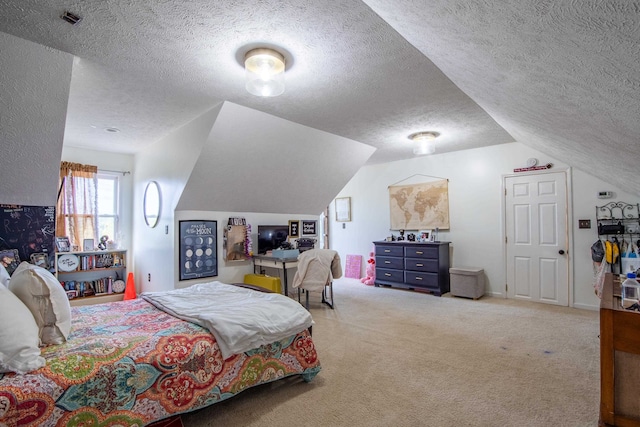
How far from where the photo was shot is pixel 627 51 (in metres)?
0.94

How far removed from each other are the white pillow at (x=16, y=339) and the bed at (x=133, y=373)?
0.14 feet

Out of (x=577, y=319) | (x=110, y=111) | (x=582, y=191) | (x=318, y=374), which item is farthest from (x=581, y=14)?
(x=582, y=191)

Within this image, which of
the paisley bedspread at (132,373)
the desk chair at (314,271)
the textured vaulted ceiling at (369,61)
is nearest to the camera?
the textured vaulted ceiling at (369,61)

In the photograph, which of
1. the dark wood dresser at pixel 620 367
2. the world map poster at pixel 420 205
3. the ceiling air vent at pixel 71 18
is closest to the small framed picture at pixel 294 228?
the world map poster at pixel 420 205

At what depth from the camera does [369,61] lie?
8.46 ft

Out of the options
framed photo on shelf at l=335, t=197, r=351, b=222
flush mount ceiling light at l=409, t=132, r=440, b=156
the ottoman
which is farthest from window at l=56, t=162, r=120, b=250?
Result: the ottoman

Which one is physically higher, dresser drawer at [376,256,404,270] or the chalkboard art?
the chalkboard art

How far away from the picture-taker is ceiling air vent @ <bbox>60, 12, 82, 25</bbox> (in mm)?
1979

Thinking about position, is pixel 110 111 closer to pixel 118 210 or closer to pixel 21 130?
pixel 21 130

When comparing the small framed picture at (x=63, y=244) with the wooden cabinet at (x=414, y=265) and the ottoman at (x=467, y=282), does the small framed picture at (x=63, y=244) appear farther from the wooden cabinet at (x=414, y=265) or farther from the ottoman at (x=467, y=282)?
the ottoman at (x=467, y=282)

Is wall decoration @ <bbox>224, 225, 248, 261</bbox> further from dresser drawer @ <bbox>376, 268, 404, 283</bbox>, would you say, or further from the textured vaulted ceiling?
dresser drawer @ <bbox>376, 268, 404, 283</bbox>

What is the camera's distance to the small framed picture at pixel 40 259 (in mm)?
3126

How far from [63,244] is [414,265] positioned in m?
5.59

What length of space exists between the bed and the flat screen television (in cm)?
298
